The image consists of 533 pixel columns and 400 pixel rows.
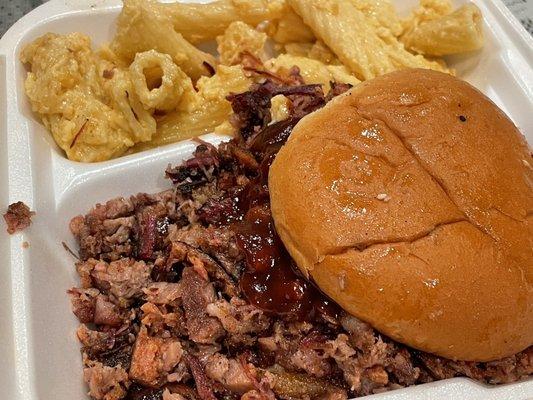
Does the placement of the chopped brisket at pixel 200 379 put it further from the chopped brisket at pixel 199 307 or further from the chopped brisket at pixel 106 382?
the chopped brisket at pixel 106 382

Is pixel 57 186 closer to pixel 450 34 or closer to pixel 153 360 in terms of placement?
pixel 153 360

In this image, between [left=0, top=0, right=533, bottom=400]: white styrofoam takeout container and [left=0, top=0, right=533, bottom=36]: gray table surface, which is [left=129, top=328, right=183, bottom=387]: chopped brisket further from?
[left=0, top=0, right=533, bottom=36]: gray table surface

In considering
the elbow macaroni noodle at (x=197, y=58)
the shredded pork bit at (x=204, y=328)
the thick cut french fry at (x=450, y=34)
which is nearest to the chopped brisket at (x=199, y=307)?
the shredded pork bit at (x=204, y=328)

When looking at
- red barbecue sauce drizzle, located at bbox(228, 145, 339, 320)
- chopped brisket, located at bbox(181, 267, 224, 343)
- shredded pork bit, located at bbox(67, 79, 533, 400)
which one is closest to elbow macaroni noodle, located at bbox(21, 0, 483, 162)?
shredded pork bit, located at bbox(67, 79, 533, 400)

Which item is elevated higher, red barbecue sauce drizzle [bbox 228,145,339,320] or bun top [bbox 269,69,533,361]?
bun top [bbox 269,69,533,361]

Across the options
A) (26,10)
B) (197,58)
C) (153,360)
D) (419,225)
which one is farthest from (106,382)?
(26,10)
